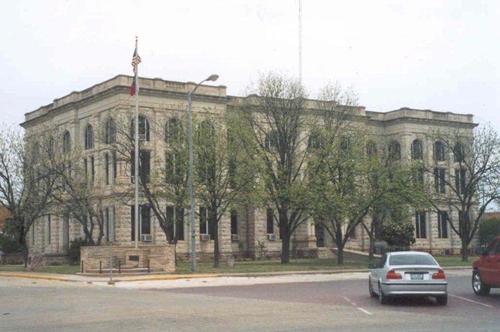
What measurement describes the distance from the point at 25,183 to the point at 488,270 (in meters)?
35.7

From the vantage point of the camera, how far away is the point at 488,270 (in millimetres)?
21797

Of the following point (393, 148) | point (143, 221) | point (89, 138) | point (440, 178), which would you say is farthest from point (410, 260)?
point (89, 138)

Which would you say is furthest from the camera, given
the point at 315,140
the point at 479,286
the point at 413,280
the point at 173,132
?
the point at 315,140

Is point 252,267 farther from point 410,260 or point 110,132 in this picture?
point 410,260

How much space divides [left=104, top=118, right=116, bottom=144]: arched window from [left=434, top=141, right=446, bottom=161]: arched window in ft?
89.4

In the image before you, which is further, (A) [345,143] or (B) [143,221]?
(B) [143,221]

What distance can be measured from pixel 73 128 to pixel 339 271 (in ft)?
106

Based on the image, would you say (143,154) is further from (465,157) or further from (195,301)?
(195,301)

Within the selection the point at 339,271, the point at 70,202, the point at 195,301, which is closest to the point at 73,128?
the point at 70,202

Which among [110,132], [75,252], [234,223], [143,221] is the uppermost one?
[110,132]

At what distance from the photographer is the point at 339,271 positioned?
41125 mm

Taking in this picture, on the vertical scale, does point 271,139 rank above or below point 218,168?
above

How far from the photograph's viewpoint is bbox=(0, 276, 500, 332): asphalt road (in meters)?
15.2

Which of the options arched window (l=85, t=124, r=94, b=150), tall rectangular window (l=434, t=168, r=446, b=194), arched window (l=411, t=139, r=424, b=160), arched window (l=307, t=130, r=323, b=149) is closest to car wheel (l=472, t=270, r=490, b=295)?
arched window (l=307, t=130, r=323, b=149)
